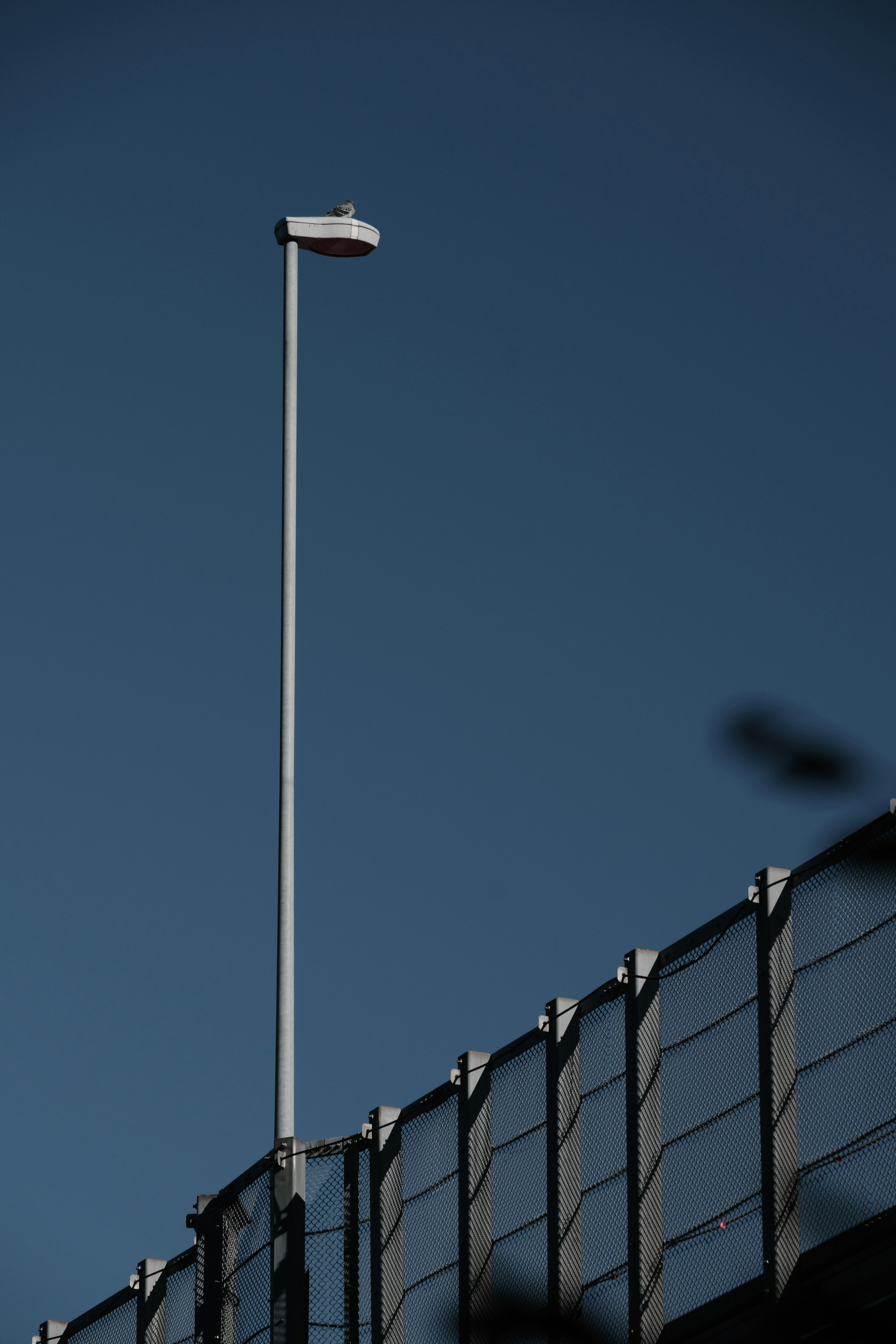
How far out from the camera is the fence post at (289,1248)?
1409 cm

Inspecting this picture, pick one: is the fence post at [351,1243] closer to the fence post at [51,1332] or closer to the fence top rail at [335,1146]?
the fence top rail at [335,1146]

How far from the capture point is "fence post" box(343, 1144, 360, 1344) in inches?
547

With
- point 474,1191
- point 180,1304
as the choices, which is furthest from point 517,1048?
point 180,1304

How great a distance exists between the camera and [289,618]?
1780 cm

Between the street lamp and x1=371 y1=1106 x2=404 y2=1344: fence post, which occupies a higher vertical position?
the street lamp

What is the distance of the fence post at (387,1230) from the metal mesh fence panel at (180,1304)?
9.57 feet

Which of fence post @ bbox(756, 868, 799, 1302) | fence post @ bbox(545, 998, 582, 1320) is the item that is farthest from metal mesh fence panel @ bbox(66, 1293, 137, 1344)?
fence post @ bbox(756, 868, 799, 1302)

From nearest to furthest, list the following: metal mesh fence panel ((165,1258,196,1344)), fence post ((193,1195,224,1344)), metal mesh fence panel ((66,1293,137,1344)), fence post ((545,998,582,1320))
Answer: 1. fence post ((545,998,582,1320))
2. fence post ((193,1195,224,1344))
3. metal mesh fence panel ((165,1258,196,1344))
4. metal mesh fence panel ((66,1293,137,1344))

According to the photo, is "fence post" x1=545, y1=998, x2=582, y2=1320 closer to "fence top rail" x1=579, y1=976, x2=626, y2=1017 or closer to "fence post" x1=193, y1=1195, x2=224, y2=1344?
"fence top rail" x1=579, y1=976, x2=626, y2=1017

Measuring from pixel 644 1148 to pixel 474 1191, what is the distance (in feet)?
5.80

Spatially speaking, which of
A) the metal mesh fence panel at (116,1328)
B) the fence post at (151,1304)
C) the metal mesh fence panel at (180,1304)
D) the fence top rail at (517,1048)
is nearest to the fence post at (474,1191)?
the fence top rail at (517,1048)

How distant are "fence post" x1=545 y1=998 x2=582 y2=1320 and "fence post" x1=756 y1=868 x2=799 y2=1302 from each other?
5.29 ft

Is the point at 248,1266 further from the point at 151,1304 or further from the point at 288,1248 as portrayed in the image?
the point at 151,1304

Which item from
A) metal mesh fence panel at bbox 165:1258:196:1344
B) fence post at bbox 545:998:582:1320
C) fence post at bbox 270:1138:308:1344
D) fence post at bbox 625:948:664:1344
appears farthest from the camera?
metal mesh fence panel at bbox 165:1258:196:1344
